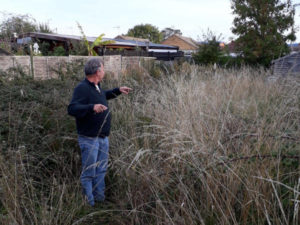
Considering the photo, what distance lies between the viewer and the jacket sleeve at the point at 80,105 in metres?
3.03

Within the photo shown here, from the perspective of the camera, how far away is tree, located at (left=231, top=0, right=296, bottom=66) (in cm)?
1670

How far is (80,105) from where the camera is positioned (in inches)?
121

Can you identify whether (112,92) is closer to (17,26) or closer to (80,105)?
(80,105)

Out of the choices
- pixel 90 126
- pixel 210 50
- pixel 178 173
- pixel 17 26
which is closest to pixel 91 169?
pixel 90 126

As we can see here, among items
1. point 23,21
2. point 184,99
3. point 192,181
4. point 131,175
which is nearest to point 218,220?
point 192,181

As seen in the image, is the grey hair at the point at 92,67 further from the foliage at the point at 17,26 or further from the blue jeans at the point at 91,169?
the foliage at the point at 17,26

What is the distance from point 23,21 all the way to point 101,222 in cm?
2829

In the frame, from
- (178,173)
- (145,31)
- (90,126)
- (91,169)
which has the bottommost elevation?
(91,169)

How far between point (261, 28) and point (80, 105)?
54.6 feet

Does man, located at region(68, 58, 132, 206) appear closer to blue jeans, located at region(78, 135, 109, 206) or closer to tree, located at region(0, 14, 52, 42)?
blue jeans, located at region(78, 135, 109, 206)

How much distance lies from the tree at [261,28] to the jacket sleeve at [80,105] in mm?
15576

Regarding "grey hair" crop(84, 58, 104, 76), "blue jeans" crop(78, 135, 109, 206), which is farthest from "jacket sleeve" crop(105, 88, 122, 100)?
"blue jeans" crop(78, 135, 109, 206)

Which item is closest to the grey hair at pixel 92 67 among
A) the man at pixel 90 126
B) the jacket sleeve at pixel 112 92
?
the man at pixel 90 126

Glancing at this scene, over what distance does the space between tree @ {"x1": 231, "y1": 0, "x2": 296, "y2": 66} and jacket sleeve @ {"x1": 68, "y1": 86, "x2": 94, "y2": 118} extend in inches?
613
